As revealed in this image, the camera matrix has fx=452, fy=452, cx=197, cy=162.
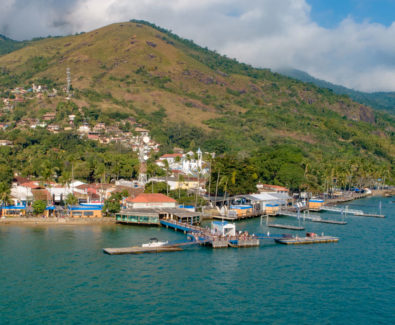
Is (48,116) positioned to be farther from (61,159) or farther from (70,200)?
(70,200)

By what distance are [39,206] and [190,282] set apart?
3032 centimetres

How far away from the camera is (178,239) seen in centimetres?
5209

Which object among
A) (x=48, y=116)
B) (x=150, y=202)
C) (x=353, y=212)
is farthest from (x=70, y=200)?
(x=48, y=116)

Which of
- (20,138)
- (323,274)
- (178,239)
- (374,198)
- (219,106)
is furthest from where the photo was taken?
(219,106)

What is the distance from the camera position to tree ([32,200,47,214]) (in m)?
59.5

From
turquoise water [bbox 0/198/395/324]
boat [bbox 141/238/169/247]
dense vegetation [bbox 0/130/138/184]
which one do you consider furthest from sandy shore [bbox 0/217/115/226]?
boat [bbox 141/238/169/247]

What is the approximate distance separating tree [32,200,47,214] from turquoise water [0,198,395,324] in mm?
6789

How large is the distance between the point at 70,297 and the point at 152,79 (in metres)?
166

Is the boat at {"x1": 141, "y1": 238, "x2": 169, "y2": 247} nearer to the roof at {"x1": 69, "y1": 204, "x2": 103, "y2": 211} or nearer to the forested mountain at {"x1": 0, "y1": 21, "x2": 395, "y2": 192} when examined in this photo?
the roof at {"x1": 69, "y1": 204, "x2": 103, "y2": 211}

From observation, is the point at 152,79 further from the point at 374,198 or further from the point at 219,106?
the point at 374,198

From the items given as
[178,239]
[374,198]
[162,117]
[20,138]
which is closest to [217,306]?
[178,239]

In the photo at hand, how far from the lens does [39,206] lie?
195 feet

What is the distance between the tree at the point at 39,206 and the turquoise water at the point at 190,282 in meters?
6.79

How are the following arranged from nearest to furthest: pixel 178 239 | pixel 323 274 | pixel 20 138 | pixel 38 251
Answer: pixel 323 274, pixel 38 251, pixel 178 239, pixel 20 138
